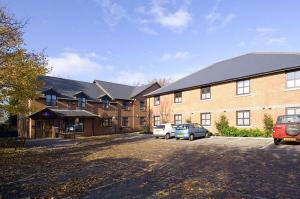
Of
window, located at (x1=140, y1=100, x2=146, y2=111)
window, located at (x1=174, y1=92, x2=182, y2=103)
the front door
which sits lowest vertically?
the front door

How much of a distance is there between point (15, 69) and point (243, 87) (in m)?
20.2

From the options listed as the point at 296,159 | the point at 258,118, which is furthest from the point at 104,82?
the point at 296,159

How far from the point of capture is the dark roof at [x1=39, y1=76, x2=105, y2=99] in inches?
1443

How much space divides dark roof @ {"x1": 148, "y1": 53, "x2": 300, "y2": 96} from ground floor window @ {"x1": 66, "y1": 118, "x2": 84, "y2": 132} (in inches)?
442

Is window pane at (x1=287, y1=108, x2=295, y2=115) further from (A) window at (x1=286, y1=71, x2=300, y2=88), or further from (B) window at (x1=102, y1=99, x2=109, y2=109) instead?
(B) window at (x1=102, y1=99, x2=109, y2=109)

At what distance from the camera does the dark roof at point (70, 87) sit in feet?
120

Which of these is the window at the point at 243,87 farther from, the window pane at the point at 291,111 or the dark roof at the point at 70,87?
the dark roof at the point at 70,87

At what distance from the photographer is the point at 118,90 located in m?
46.3

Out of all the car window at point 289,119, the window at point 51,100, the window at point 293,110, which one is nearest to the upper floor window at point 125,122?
the window at point 51,100

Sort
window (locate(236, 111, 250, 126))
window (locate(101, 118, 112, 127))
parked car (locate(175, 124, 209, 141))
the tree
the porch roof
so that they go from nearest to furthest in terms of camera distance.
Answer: the tree < parked car (locate(175, 124, 209, 141)) < window (locate(236, 111, 250, 126)) < the porch roof < window (locate(101, 118, 112, 127))

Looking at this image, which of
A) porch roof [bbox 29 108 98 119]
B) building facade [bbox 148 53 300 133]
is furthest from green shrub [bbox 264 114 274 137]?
porch roof [bbox 29 108 98 119]

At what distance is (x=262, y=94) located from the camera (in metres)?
24.9

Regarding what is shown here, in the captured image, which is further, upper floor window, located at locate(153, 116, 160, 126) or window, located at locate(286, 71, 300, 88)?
upper floor window, located at locate(153, 116, 160, 126)

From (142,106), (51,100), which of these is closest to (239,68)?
(142,106)
